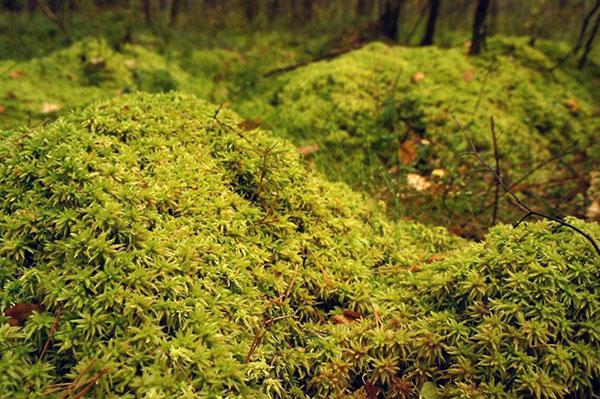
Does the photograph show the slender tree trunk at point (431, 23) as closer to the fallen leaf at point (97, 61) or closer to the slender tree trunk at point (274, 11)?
the fallen leaf at point (97, 61)

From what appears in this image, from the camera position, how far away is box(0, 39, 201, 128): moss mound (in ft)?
16.0

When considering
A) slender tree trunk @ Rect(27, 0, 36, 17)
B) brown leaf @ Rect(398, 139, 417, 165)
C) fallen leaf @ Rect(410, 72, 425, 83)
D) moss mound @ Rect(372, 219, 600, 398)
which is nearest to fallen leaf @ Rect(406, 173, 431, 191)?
brown leaf @ Rect(398, 139, 417, 165)

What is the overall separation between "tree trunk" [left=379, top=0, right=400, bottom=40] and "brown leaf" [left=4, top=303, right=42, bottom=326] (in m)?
6.96

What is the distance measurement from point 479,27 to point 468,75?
854 millimetres

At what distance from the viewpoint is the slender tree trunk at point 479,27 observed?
5.91 metres

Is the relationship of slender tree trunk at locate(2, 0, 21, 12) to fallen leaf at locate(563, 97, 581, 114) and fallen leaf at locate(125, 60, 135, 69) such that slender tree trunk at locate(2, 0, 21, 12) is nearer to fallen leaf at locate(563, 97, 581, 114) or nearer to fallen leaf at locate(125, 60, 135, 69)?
fallen leaf at locate(125, 60, 135, 69)

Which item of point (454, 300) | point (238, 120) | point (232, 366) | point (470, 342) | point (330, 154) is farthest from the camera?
point (330, 154)

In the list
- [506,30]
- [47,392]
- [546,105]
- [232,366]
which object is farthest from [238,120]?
[506,30]

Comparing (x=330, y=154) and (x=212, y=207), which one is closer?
(x=212, y=207)

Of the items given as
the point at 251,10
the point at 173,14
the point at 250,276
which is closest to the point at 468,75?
the point at 250,276

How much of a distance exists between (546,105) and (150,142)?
5141 millimetres

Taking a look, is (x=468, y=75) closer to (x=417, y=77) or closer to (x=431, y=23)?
(x=417, y=77)

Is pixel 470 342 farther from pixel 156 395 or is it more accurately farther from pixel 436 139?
pixel 436 139

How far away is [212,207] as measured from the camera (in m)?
2.57
